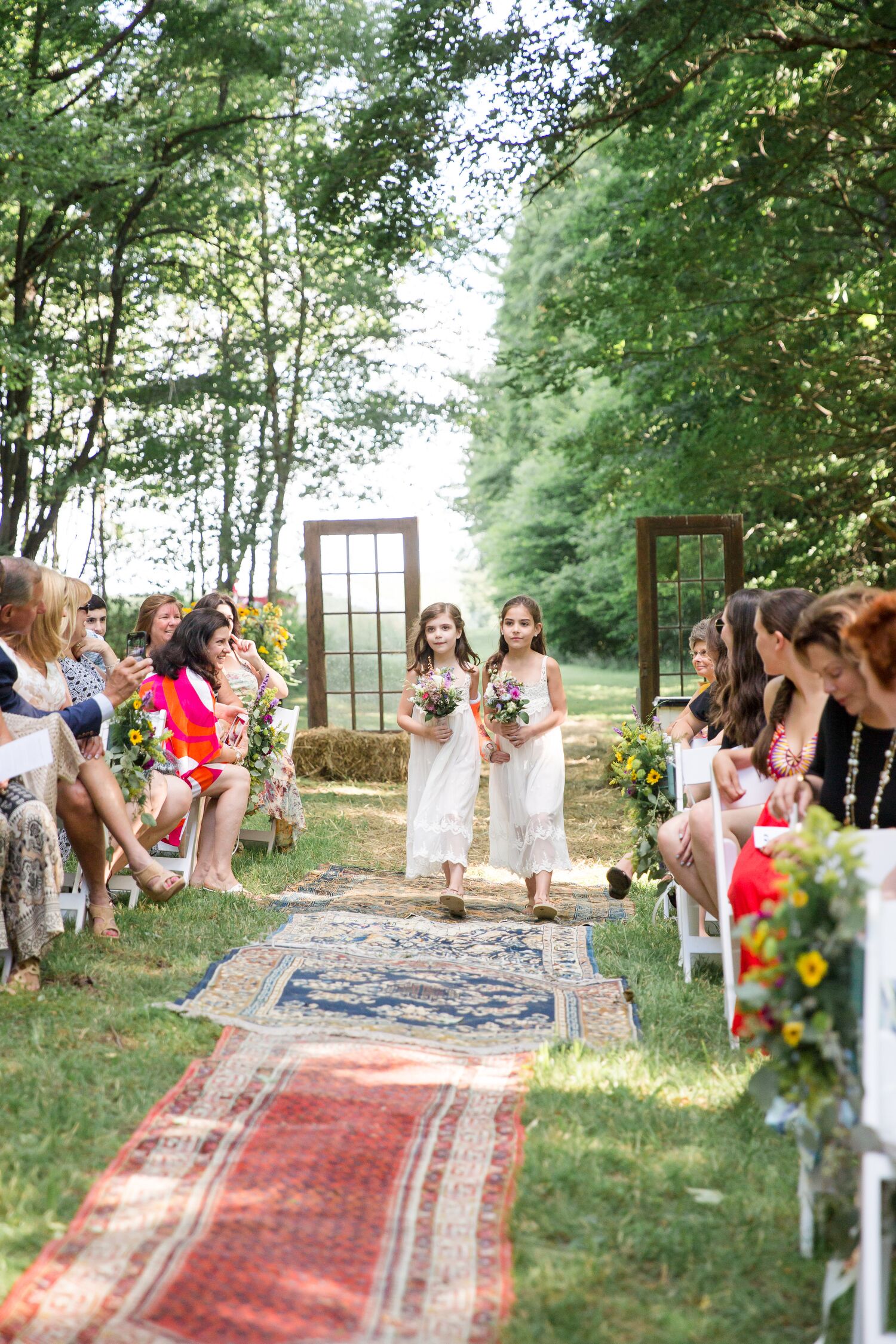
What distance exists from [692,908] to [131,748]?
3.02m

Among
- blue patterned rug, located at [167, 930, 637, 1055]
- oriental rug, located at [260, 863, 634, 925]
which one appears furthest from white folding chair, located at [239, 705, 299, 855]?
blue patterned rug, located at [167, 930, 637, 1055]

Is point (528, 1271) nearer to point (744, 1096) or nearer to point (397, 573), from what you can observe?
point (744, 1096)

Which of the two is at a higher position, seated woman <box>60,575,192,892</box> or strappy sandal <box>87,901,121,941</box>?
seated woman <box>60,575,192,892</box>

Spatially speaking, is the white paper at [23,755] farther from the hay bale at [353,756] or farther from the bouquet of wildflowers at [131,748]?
the hay bale at [353,756]

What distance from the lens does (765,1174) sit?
3.34 metres

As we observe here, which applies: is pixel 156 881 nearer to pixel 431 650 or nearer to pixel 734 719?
pixel 431 650

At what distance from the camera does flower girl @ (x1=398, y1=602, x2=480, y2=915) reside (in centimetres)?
731

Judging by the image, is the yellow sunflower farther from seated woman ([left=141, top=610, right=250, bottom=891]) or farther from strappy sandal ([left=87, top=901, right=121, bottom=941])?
seated woman ([left=141, top=610, right=250, bottom=891])

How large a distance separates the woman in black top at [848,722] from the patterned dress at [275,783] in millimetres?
5503

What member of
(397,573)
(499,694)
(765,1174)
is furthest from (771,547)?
(765,1174)

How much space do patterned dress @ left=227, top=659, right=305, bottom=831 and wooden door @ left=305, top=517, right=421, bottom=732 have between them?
5457 mm

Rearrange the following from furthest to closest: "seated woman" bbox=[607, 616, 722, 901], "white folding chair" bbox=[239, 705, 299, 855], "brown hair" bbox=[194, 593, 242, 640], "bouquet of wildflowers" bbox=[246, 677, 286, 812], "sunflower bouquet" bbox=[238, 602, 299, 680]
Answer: "sunflower bouquet" bbox=[238, 602, 299, 680]
"white folding chair" bbox=[239, 705, 299, 855]
"bouquet of wildflowers" bbox=[246, 677, 286, 812]
"brown hair" bbox=[194, 593, 242, 640]
"seated woman" bbox=[607, 616, 722, 901]

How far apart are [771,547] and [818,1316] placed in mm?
13237

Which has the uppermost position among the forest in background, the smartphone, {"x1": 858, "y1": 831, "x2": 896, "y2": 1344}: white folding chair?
the forest in background
